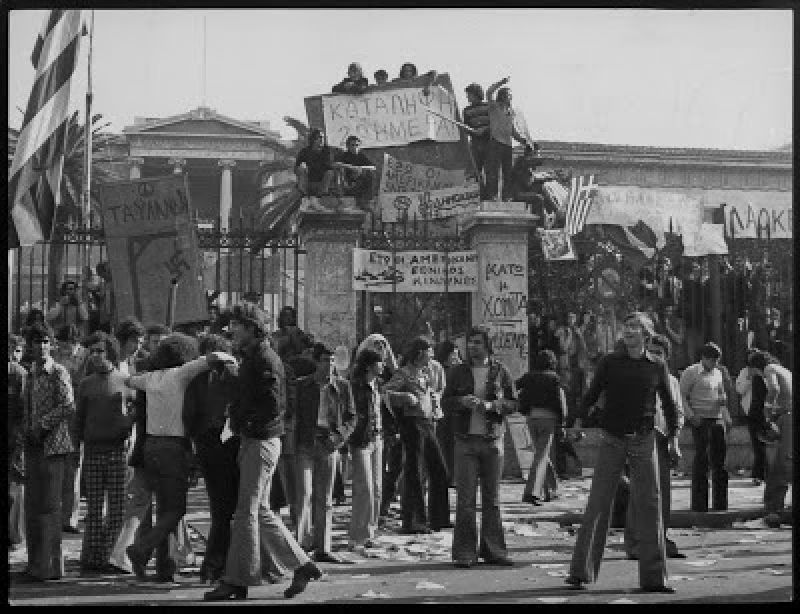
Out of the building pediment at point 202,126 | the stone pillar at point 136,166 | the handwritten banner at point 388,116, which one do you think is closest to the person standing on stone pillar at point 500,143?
the handwritten banner at point 388,116

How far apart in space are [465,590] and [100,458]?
8.80 ft

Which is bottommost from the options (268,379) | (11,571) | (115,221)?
(11,571)

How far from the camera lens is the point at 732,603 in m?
8.05

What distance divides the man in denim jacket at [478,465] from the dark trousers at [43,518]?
268cm

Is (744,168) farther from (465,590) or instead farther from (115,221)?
(465,590)

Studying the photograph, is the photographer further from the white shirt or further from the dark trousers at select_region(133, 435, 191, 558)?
the dark trousers at select_region(133, 435, 191, 558)

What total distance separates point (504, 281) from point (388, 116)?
490 cm

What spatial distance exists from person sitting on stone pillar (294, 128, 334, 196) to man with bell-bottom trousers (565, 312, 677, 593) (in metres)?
7.95

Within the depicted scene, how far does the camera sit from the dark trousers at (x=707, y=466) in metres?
12.4

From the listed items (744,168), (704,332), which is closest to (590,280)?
(704,332)

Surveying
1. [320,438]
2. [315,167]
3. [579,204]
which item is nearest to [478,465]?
[320,438]

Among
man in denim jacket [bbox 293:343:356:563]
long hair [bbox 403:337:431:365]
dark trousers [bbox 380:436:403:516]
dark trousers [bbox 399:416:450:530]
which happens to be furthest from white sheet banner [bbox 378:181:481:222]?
man in denim jacket [bbox 293:343:356:563]

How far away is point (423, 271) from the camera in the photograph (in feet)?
55.3

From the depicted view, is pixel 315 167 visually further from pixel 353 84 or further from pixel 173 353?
pixel 173 353
